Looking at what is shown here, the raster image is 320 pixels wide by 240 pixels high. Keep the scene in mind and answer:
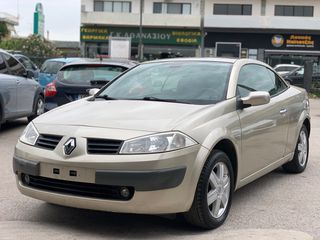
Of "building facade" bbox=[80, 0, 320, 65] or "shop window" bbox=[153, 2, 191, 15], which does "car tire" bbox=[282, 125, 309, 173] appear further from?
"shop window" bbox=[153, 2, 191, 15]

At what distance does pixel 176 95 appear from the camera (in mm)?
5316

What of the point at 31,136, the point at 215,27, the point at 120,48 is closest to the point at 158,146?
the point at 31,136

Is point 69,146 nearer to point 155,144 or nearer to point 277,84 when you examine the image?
point 155,144

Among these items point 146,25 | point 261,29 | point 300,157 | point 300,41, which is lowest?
point 300,157

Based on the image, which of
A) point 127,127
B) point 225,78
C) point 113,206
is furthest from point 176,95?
point 113,206

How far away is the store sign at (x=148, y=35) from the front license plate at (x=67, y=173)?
44.7 meters

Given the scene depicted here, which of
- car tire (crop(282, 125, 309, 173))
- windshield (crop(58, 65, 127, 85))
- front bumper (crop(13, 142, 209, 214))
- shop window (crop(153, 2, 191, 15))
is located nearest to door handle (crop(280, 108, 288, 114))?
car tire (crop(282, 125, 309, 173))

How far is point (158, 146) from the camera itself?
169 inches

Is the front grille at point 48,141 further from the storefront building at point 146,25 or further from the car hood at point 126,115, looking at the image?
the storefront building at point 146,25

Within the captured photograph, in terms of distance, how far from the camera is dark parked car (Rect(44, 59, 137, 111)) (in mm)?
8461

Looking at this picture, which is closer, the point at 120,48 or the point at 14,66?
the point at 14,66

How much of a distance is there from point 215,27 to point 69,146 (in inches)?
1743

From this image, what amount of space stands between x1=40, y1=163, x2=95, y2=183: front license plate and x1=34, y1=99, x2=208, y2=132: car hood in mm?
411

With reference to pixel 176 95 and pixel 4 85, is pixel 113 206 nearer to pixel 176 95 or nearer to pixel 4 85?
pixel 176 95
